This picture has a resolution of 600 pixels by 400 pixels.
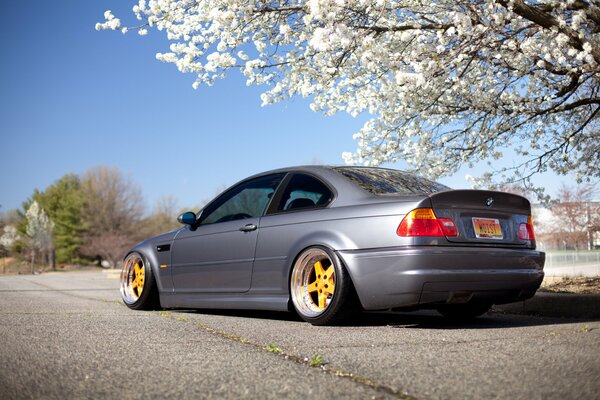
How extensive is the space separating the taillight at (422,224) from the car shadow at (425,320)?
853mm

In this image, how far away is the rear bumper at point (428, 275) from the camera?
178 inches

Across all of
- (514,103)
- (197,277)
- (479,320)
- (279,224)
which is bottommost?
(479,320)

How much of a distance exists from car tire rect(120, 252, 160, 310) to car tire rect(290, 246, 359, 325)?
7.45 ft

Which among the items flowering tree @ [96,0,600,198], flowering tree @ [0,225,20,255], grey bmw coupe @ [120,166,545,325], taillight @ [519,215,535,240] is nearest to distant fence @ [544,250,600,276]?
flowering tree @ [96,0,600,198]

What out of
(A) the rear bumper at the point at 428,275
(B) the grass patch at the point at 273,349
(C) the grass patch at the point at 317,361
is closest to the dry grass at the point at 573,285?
(A) the rear bumper at the point at 428,275

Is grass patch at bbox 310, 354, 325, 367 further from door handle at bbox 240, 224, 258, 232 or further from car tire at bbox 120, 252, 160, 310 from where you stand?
car tire at bbox 120, 252, 160, 310

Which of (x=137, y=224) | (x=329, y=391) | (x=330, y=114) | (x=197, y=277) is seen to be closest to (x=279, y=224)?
(x=197, y=277)

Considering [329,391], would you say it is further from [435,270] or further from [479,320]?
[479,320]

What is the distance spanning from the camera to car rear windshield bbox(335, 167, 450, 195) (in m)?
5.16

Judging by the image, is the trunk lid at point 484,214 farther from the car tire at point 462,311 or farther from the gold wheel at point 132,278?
the gold wheel at point 132,278

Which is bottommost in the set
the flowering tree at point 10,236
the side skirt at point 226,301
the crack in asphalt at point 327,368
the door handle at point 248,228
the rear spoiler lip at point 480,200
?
the crack in asphalt at point 327,368

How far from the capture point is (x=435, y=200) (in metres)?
4.66

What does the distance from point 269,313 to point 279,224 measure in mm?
1353

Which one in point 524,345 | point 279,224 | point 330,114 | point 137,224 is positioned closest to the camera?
point 524,345
